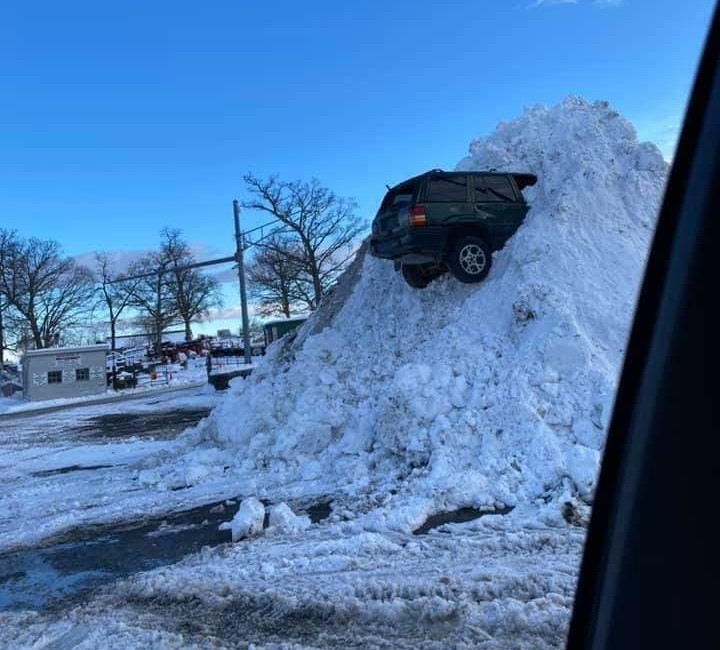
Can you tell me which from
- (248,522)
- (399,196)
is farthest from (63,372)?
(248,522)

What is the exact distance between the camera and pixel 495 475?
703 cm

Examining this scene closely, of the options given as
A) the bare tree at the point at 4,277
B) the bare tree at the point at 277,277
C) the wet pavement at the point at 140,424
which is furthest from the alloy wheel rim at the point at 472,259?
the bare tree at the point at 4,277

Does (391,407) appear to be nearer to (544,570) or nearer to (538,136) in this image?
(544,570)

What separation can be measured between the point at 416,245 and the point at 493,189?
1.97 metres

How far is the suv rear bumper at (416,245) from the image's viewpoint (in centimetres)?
1015

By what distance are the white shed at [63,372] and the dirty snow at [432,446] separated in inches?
1037

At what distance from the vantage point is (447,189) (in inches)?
413

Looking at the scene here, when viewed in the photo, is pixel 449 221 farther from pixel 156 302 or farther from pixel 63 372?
pixel 156 302

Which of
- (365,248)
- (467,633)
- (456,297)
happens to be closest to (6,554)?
(467,633)

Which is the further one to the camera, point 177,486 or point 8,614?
point 177,486

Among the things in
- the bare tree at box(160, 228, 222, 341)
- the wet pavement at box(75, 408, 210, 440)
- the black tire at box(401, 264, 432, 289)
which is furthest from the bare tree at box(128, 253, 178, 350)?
the black tire at box(401, 264, 432, 289)

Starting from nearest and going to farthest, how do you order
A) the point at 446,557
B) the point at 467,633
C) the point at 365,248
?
1. the point at 467,633
2. the point at 446,557
3. the point at 365,248

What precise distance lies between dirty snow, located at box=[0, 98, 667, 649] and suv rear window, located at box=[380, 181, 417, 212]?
1612 mm

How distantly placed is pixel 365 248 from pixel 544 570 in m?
10.7
